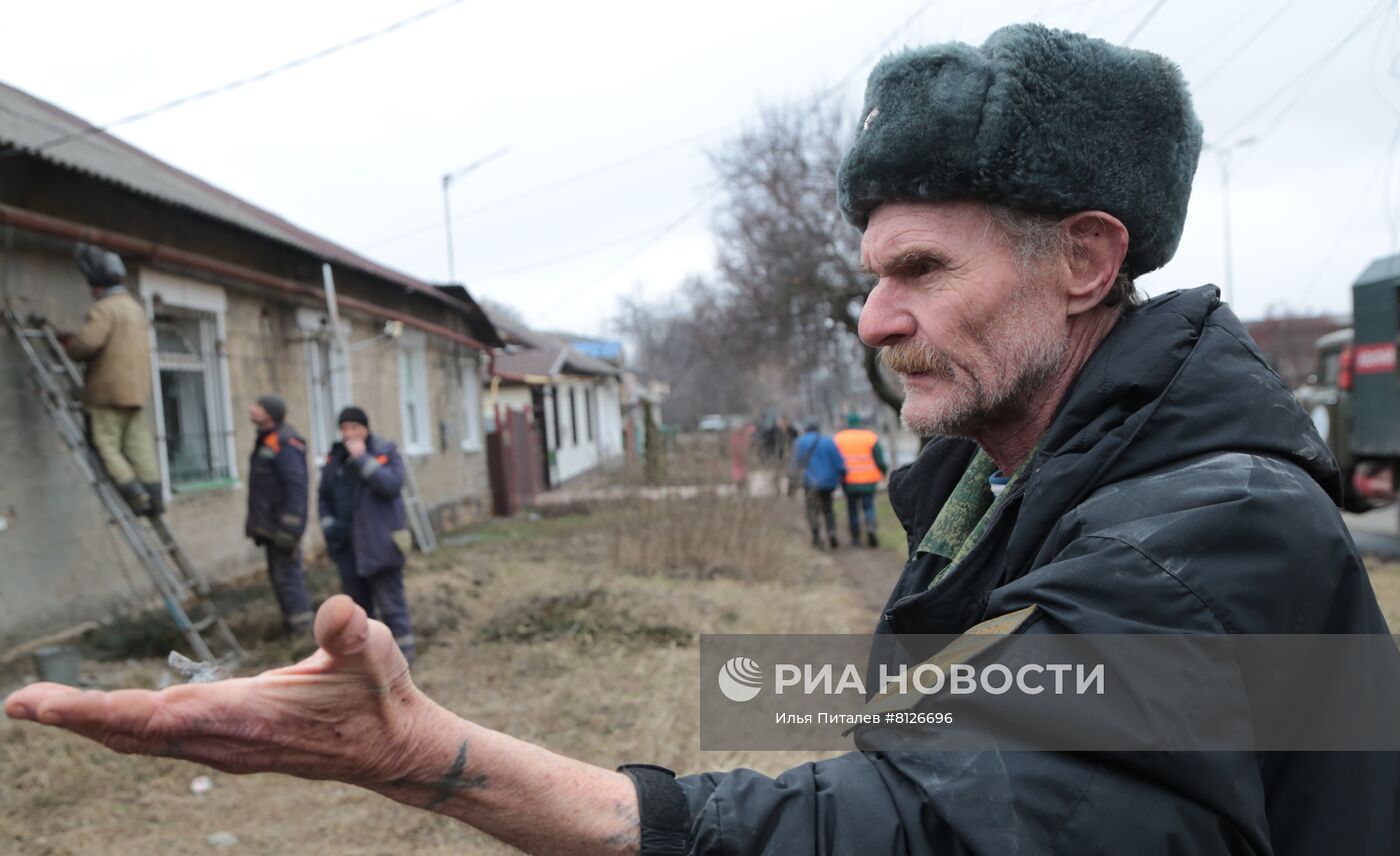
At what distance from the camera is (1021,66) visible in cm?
125

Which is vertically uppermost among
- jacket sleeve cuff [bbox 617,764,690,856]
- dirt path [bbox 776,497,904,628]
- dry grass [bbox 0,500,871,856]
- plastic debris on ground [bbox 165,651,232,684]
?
plastic debris on ground [bbox 165,651,232,684]

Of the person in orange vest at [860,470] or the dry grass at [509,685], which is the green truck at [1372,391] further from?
the dry grass at [509,685]

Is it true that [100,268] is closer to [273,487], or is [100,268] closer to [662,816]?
[273,487]

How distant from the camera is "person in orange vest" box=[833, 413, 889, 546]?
36.2ft

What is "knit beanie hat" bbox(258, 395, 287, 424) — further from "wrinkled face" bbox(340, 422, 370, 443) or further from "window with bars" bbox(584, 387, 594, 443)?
"window with bars" bbox(584, 387, 594, 443)

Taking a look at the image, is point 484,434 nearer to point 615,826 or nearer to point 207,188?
point 207,188

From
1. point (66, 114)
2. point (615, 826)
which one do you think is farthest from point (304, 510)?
point (615, 826)

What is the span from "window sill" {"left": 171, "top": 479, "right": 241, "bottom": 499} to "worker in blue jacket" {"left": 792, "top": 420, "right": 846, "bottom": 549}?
19.5 ft

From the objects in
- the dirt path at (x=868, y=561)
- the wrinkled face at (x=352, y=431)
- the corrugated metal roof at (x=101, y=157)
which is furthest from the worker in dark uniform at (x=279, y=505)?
the dirt path at (x=868, y=561)

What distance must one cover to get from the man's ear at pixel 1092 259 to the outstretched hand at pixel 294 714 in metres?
1.03

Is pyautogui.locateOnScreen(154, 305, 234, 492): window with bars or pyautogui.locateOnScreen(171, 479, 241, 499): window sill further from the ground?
pyautogui.locateOnScreen(154, 305, 234, 492): window with bars

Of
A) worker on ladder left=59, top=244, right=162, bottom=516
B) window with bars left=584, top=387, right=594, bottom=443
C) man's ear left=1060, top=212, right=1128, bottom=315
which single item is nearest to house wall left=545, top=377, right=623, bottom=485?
window with bars left=584, top=387, right=594, bottom=443

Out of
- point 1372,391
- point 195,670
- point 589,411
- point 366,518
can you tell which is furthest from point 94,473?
point 589,411

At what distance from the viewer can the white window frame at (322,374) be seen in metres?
10.2
